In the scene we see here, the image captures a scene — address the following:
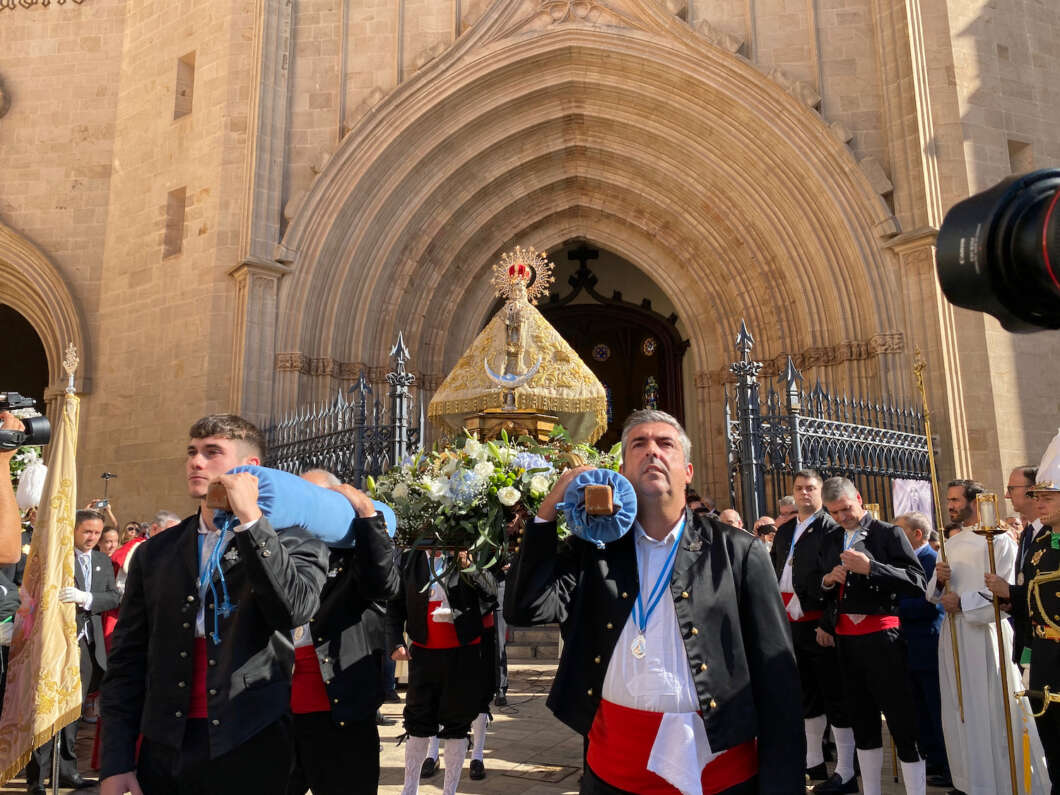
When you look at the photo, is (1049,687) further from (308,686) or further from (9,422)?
(9,422)

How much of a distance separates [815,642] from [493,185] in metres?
10.3

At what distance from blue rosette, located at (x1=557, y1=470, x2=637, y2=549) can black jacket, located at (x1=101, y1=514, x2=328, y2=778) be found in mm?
847

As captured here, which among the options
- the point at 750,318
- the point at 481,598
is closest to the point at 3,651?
the point at 481,598

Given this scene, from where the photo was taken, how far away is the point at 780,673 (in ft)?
7.50

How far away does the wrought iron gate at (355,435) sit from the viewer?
10.1 metres

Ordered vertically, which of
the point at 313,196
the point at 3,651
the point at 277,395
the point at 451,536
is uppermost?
the point at 313,196

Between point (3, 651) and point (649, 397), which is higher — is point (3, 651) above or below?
below

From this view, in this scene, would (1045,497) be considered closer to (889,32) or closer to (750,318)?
(750,318)

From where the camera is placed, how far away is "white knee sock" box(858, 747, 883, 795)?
4.53m

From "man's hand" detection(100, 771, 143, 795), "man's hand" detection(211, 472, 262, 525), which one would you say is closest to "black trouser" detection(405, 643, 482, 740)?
"man's hand" detection(100, 771, 143, 795)

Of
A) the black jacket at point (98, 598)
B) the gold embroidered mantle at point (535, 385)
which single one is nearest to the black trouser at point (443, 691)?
the black jacket at point (98, 598)

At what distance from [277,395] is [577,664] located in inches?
430

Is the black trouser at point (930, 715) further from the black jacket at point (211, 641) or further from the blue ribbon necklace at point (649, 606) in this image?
the black jacket at point (211, 641)

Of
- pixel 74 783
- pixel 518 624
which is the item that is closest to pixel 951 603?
pixel 518 624
